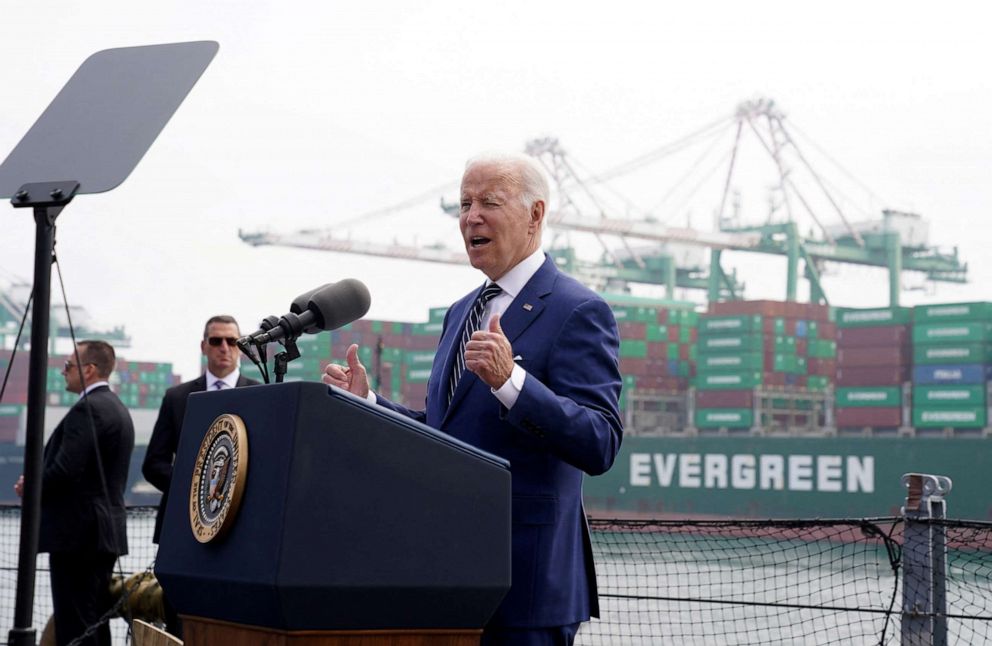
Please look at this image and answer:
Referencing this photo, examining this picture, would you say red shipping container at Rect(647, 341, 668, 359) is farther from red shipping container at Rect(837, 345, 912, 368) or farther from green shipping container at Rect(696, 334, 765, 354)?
red shipping container at Rect(837, 345, 912, 368)

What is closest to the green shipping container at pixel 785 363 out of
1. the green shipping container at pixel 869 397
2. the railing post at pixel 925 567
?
the green shipping container at pixel 869 397

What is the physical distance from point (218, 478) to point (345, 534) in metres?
0.20

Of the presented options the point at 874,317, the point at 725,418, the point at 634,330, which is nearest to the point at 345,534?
the point at 874,317

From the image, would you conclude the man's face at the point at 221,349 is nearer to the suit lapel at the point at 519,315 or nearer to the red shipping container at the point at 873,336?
the suit lapel at the point at 519,315

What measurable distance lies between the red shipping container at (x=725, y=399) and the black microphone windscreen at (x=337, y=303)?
37457 millimetres

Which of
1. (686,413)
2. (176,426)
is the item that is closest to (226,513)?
(176,426)

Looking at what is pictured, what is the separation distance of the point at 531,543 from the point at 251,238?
4972 cm

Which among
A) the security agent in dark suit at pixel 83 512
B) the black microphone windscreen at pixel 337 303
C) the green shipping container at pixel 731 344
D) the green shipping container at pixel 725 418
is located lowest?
the security agent in dark suit at pixel 83 512

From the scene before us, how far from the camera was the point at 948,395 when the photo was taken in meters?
34.0

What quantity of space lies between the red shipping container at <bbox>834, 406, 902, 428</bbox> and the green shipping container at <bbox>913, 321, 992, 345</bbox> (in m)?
2.09

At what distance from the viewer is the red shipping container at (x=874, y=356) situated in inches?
1411

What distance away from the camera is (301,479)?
1.36 m

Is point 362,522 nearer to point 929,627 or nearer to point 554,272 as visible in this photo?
point 554,272

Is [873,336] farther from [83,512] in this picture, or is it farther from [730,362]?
[83,512]
